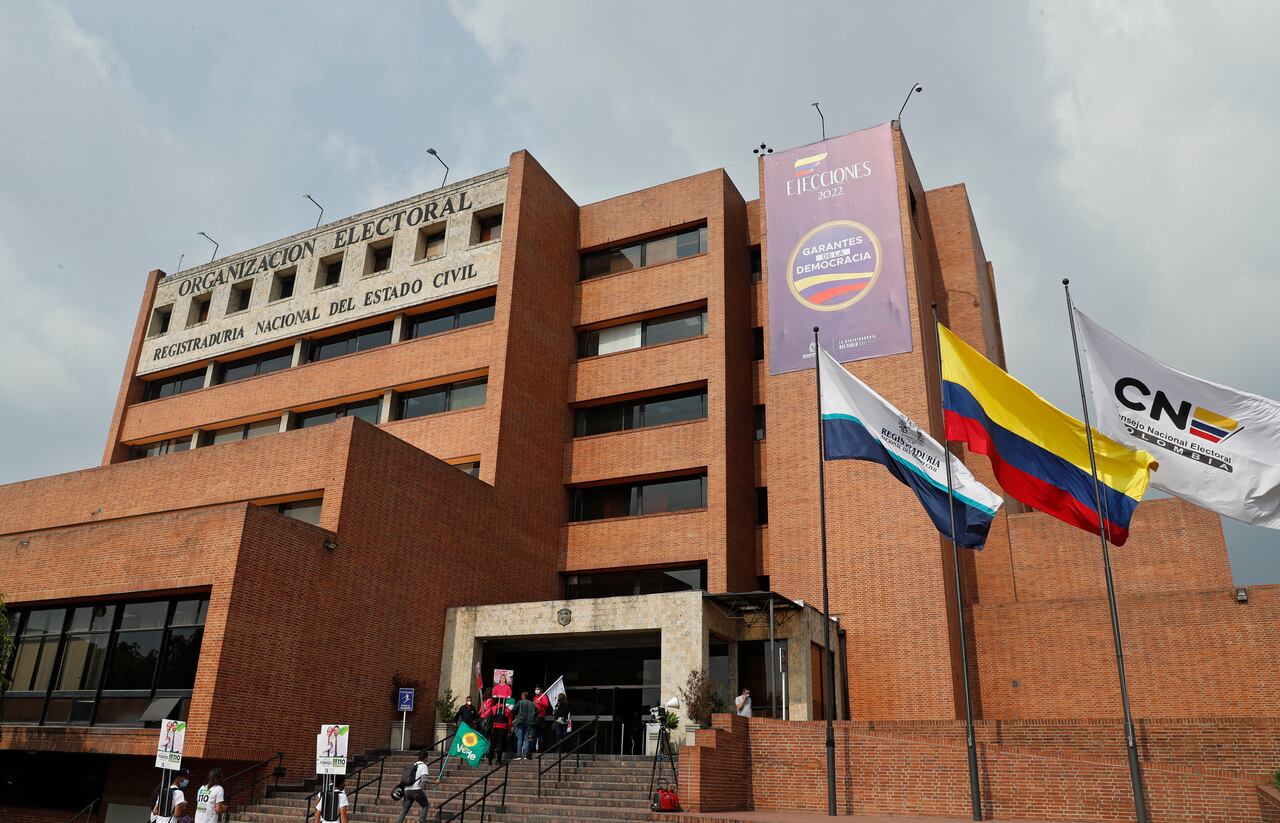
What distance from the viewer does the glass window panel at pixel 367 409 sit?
32.7 metres

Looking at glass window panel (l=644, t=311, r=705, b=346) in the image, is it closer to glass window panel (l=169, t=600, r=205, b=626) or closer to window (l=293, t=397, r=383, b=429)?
window (l=293, t=397, r=383, b=429)

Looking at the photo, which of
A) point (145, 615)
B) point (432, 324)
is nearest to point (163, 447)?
point (432, 324)

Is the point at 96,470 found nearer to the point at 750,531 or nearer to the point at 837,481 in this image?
the point at 750,531

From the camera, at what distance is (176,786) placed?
55.0 ft

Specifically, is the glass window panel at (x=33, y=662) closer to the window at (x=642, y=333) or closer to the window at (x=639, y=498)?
the window at (x=639, y=498)

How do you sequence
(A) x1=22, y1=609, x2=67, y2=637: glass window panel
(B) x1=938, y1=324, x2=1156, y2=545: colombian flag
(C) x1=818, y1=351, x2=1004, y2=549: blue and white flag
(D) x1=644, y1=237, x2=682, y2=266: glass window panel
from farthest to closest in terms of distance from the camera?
(D) x1=644, y1=237, x2=682, y2=266: glass window panel
(A) x1=22, y1=609, x2=67, y2=637: glass window panel
(C) x1=818, y1=351, x2=1004, y2=549: blue and white flag
(B) x1=938, y1=324, x2=1156, y2=545: colombian flag

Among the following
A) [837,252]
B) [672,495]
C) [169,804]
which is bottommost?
[169,804]

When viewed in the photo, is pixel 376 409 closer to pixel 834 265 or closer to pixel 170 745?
pixel 834 265

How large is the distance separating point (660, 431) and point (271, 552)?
518 inches

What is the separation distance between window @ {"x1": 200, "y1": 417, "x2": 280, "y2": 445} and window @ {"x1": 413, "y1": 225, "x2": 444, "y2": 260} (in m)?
7.73

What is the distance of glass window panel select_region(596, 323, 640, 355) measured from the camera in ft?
108

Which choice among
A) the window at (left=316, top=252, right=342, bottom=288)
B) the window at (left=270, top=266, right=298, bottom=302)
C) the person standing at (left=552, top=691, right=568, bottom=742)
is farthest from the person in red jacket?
the window at (left=270, top=266, right=298, bottom=302)

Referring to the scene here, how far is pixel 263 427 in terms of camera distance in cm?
3475

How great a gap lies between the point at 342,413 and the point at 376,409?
1.41 meters
